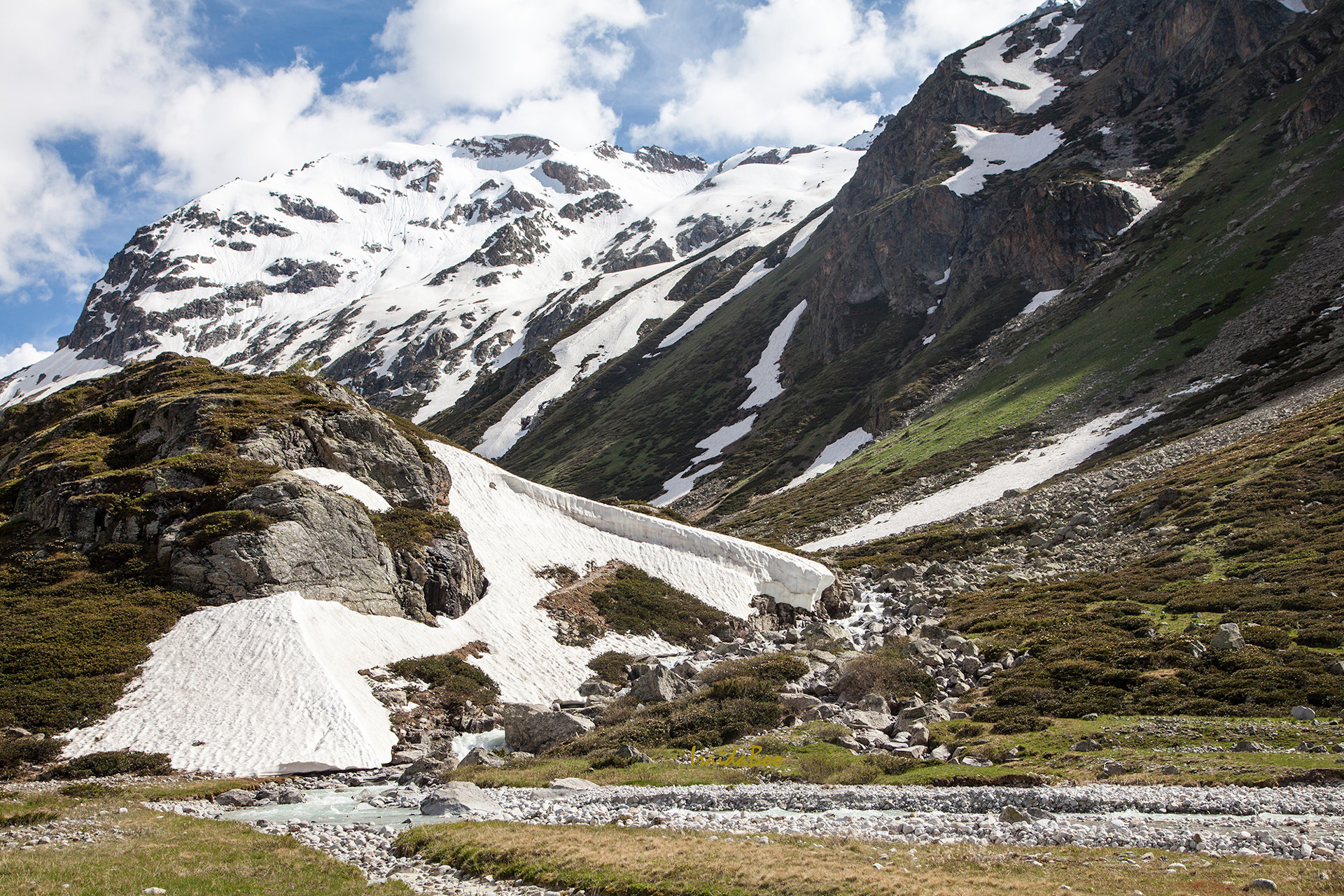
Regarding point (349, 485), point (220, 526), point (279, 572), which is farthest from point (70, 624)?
point (349, 485)

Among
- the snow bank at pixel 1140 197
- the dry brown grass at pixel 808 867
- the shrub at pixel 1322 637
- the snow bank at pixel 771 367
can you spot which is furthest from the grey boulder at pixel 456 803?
the snow bank at pixel 771 367

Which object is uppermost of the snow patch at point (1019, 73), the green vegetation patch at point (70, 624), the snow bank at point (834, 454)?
the snow patch at point (1019, 73)

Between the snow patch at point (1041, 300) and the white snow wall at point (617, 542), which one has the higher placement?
the snow patch at point (1041, 300)

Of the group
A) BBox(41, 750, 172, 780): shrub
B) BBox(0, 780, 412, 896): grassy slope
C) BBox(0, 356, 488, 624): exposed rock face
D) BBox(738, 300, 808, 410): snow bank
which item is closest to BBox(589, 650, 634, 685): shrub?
BBox(0, 356, 488, 624): exposed rock face

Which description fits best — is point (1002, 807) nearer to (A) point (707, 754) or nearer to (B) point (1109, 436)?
(A) point (707, 754)

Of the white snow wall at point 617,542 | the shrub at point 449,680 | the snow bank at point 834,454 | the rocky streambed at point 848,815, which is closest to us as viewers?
the rocky streambed at point 848,815

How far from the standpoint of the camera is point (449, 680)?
31859 millimetres

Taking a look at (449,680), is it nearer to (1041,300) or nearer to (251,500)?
(251,500)

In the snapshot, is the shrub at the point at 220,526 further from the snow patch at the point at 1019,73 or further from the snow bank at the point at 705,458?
the snow patch at the point at 1019,73

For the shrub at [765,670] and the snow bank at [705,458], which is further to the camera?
the snow bank at [705,458]

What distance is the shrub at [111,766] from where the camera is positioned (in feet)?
71.3

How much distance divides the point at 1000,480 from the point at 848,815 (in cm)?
6603

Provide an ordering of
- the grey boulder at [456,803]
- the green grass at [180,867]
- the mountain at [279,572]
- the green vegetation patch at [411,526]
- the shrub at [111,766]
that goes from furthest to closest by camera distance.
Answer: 1. the green vegetation patch at [411,526]
2. the mountain at [279,572]
3. the shrub at [111,766]
4. the grey boulder at [456,803]
5. the green grass at [180,867]

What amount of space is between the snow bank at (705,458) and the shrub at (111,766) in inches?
3988
